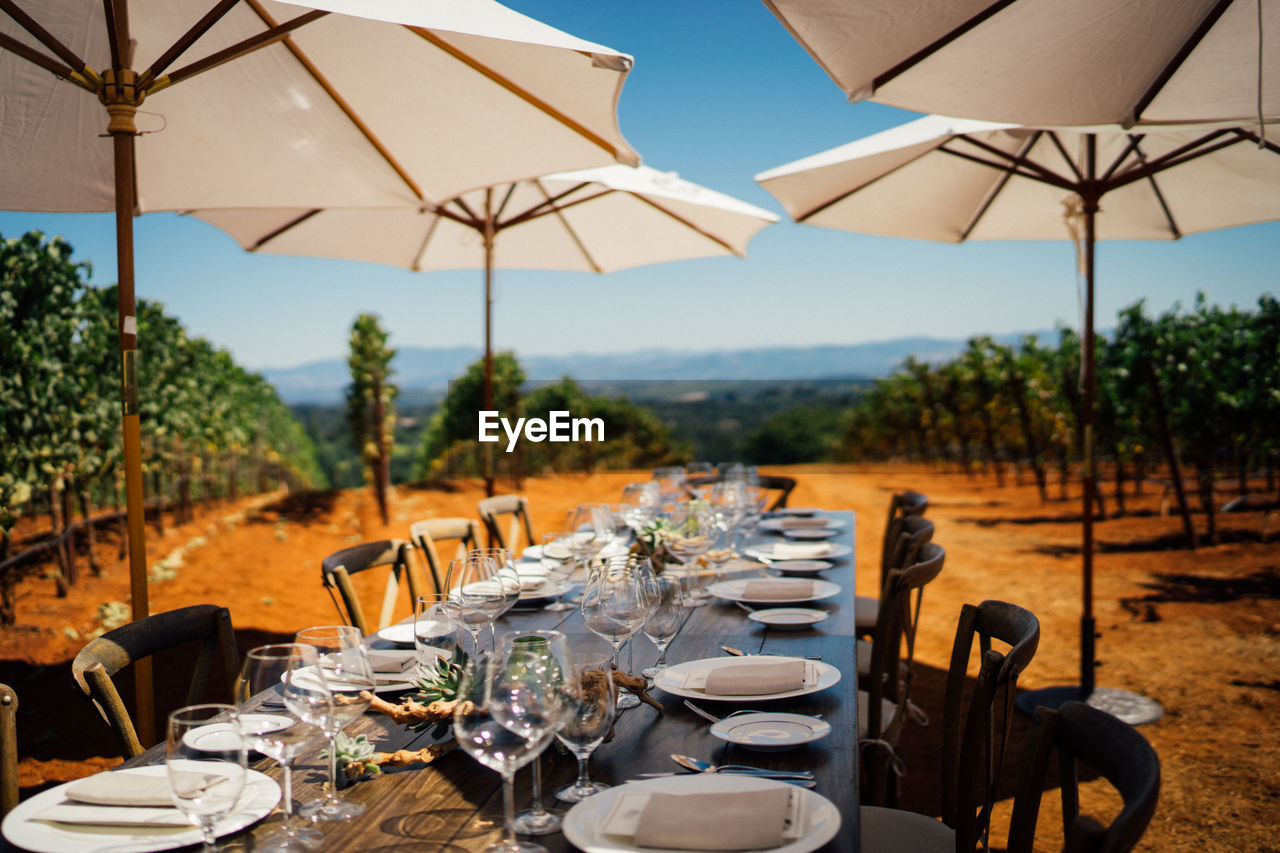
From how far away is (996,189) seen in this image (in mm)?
5070

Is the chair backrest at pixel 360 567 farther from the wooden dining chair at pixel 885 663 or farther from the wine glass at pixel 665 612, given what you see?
the wooden dining chair at pixel 885 663

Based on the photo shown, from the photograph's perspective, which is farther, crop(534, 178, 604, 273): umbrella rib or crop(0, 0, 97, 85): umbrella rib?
crop(534, 178, 604, 273): umbrella rib

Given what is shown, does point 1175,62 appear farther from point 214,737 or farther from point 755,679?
point 214,737

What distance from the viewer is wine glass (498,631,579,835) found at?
3.98 ft

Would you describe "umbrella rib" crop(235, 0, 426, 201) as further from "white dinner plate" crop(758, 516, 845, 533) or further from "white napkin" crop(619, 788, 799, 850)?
"white napkin" crop(619, 788, 799, 850)

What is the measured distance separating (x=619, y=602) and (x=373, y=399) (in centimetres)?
873

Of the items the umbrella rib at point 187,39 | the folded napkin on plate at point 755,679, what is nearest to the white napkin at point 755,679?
the folded napkin on plate at point 755,679

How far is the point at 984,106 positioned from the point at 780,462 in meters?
16.9

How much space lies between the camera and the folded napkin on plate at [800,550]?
3.46m

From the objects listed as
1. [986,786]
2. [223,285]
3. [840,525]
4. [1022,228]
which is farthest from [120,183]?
[223,285]

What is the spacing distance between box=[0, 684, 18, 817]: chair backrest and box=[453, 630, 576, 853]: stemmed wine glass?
878mm

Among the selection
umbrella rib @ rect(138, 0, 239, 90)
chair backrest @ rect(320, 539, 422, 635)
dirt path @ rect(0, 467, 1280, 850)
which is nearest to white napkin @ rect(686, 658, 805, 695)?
chair backrest @ rect(320, 539, 422, 635)

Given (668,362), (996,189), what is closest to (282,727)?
(996,189)

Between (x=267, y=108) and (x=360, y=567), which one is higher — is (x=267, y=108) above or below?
above
